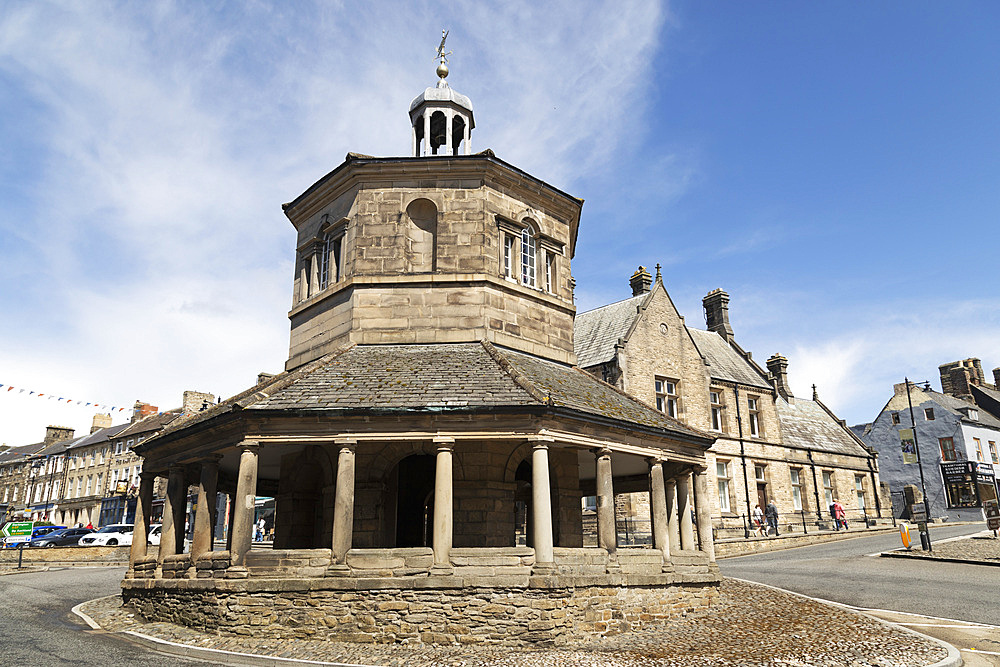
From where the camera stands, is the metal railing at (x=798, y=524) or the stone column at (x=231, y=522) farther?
the metal railing at (x=798, y=524)

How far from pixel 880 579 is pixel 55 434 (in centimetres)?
7542

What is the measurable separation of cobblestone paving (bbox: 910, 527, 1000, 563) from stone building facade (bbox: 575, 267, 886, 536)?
279 inches

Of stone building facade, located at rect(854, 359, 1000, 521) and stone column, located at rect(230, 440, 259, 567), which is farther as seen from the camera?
stone building facade, located at rect(854, 359, 1000, 521)

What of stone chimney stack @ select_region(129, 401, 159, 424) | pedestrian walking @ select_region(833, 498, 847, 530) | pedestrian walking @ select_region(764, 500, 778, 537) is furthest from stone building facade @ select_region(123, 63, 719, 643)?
stone chimney stack @ select_region(129, 401, 159, 424)

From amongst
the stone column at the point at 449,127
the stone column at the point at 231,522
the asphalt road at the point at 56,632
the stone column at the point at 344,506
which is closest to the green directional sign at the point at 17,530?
the asphalt road at the point at 56,632

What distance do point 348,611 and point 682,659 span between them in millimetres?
5465

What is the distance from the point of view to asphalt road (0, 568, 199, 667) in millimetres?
9859

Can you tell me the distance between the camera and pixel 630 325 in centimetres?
3034

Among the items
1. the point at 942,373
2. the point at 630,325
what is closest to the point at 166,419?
the point at 630,325

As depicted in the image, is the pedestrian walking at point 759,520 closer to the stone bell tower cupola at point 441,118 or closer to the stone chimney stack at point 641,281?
the stone chimney stack at point 641,281

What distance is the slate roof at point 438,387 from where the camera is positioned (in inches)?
505

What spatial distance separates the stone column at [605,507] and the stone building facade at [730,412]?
15.0 m

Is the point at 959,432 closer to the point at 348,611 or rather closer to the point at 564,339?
the point at 564,339

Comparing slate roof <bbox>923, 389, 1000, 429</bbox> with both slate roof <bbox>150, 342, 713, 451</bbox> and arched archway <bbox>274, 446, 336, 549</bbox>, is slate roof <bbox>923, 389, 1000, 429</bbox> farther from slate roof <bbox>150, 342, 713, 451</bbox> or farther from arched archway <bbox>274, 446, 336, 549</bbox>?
arched archway <bbox>274, 446, 336, 549</bbox>
